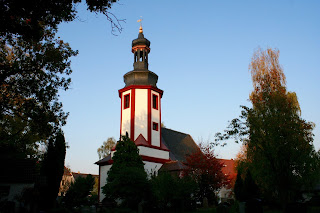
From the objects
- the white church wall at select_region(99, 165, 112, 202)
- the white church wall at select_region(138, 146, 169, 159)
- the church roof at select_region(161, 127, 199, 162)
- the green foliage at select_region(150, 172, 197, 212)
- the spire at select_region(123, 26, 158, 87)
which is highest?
Result: the spire at select_region(123, 26, 158, 87)

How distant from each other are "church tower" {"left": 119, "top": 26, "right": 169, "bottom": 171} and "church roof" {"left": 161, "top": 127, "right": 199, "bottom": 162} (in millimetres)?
2995

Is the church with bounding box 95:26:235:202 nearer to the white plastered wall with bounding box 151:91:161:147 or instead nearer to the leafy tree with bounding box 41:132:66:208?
the white plastered wall with bounding box 151:91:161:147

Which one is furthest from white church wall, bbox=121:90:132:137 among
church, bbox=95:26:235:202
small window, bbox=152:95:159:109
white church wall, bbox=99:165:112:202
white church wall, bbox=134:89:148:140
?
white church wall, bbox=99:165:112:202

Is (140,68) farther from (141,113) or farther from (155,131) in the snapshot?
(155,131)

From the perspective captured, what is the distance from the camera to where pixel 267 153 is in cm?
1764

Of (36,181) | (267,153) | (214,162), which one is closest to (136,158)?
(214,162)

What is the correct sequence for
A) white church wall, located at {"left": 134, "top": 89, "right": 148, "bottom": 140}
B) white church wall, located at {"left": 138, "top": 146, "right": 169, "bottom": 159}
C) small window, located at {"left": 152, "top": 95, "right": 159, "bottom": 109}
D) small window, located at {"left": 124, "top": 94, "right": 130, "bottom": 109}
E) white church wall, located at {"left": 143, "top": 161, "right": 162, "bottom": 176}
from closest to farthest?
1. white church wall, located at {"left": 138, "top": 146, "right": 169, "bottom": 159}
2. white church wall, located at {"left": 143, "top": 161, "right": 162, "bottom": 176}
3. white church wall, located at {"left": 134, "top": 89, "right": 148, "bottom": 140}
4. small window, located at {"left": 124, "top": 94, "right": 130, "bottom": 109}
5. small window, located at {"left": 152, "top": 95, "right": 159, "bottom": 109}

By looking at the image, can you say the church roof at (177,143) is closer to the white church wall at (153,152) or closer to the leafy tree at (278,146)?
the white church wall at (153,152)

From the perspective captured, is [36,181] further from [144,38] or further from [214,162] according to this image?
[144,38]

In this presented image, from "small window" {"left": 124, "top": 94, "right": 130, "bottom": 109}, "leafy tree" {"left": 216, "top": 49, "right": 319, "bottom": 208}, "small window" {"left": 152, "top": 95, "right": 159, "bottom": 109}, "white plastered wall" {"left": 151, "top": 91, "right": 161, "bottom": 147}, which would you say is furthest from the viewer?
"small window" {"left": 152, "top": 95, "right": 159, "bottom": 109}

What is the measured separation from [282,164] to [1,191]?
1863cm

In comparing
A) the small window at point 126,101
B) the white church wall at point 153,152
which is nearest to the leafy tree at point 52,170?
the white church wall at point 153,152

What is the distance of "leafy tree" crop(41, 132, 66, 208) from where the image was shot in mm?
22984

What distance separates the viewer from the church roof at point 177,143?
126 ft
